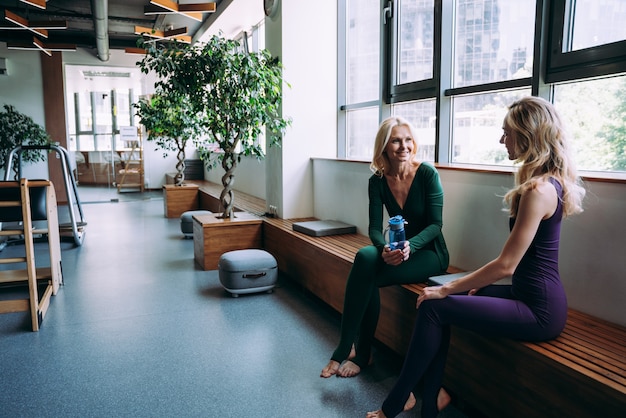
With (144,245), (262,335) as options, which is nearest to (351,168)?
(262,335)

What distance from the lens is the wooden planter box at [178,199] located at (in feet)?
26.7

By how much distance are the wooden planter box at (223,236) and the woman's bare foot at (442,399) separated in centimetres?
297

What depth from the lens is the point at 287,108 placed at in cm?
478

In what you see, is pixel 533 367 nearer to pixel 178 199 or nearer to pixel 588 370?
pixel 588 370

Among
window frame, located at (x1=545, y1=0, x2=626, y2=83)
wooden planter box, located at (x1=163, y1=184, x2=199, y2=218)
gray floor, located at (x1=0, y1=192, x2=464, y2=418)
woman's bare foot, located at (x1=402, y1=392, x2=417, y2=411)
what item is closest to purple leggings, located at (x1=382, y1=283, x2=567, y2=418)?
woman's bare foot, located at (x1=402, y1=392, x2=417, y2=411)

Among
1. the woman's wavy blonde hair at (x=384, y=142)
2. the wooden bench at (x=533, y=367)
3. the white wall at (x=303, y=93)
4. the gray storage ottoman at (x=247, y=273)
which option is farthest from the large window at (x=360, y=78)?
the wooden bench at (x=533, y=367)

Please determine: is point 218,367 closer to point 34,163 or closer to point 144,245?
point 144,245

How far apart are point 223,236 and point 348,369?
2.48 meters

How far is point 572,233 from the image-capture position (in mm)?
2189

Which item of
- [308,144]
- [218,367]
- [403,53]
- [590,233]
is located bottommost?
[218,367]

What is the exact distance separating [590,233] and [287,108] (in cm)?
322

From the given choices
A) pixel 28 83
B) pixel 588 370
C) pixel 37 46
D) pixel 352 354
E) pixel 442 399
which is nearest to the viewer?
pixel 588 370

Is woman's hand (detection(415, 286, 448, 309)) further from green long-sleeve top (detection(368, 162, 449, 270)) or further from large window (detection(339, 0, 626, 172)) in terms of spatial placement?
large window (detection(339, 0, 626, 172))

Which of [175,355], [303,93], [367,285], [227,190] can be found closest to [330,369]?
[367,285]
